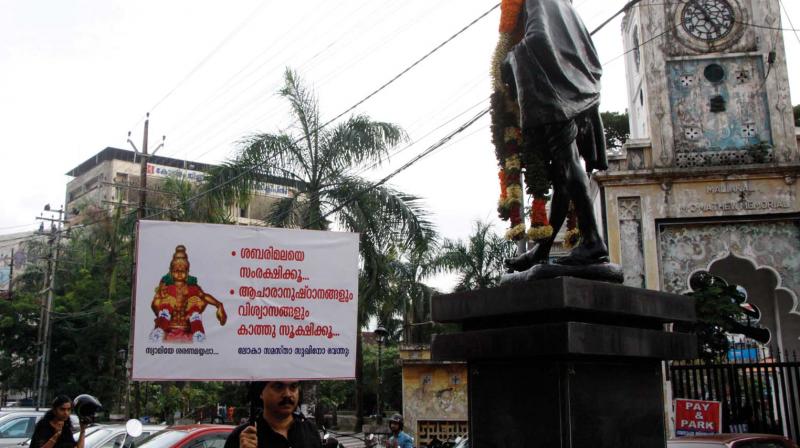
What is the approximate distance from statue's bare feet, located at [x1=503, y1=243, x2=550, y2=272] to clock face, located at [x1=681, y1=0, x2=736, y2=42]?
13.5 m

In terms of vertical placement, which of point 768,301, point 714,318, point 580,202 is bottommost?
point 714,318

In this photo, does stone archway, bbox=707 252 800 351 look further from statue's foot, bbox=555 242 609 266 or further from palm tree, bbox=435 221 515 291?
statue's foot, bbox=555 242 609 266

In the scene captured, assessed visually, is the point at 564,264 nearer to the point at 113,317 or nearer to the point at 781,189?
the point at 781,189

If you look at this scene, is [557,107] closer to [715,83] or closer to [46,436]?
[46,436]

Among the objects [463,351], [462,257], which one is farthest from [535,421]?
[462,257]

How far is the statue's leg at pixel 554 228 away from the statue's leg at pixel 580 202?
0.08m

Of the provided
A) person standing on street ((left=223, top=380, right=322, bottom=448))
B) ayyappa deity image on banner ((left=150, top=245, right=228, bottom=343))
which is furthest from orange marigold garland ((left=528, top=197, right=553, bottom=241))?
person standing on street ((left=223, top=380, right=322, bottom=448))

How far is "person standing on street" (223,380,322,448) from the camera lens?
10.9 ft

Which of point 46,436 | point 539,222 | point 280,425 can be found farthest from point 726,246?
point 280,425

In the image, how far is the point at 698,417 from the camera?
35.3 ft

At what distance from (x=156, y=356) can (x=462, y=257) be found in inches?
858

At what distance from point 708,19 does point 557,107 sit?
1375 cm

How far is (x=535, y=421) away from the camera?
4488mm

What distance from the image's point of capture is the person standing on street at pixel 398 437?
11266 mm
